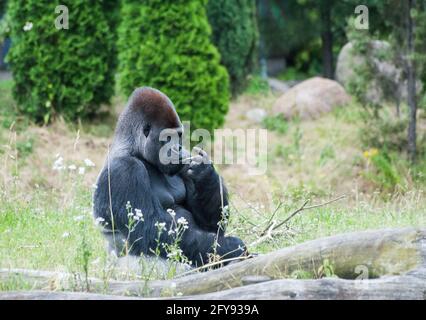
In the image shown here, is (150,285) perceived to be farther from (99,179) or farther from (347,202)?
(347,202)

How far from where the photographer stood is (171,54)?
1184 cm

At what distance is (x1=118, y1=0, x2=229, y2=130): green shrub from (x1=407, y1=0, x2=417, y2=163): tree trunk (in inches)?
114

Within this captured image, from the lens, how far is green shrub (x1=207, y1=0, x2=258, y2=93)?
15703 mm

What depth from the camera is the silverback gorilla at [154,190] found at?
4.88m

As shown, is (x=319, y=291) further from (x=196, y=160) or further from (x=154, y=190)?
(x=154, y=190)

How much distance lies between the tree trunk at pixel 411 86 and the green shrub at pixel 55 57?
4586 millimetres

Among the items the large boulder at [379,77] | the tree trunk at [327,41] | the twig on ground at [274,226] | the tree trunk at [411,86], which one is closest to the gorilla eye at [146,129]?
the twig on ground at [274,226]

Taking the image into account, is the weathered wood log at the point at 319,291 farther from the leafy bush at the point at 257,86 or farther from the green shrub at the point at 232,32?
the leafy bush at the point at 257,86

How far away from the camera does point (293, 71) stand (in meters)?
20.4

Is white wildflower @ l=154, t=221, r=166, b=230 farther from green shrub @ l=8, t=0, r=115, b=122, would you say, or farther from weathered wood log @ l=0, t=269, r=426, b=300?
green shrub @ l=8, t=0, r=115, b=122

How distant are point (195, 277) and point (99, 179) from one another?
127cm

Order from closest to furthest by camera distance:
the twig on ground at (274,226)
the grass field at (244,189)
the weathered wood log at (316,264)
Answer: the weathered wood log at (316,264)
the twig on ground at (274,226)
the grass field at (244,189)

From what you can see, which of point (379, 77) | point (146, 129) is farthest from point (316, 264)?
point (379, 77)
